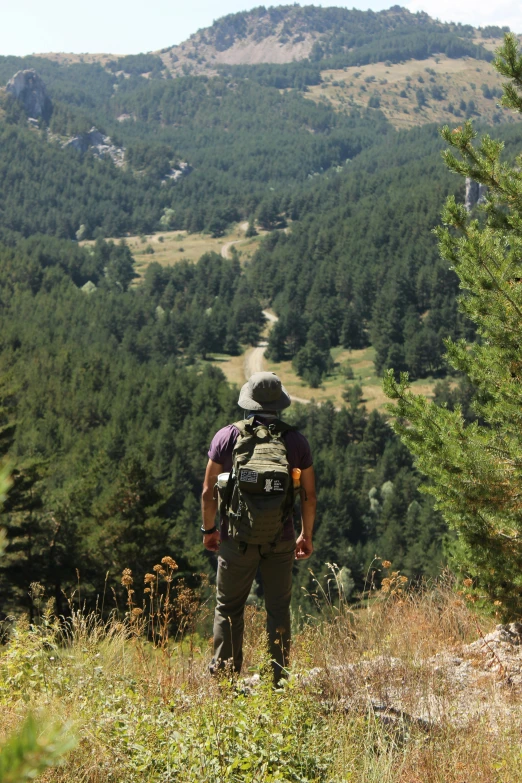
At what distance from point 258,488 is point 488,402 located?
3.26 metres

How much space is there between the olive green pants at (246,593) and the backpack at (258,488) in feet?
0.53

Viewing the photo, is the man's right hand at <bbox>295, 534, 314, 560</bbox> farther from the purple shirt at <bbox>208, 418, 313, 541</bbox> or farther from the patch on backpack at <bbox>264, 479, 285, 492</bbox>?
the patch on backpack at <bbox>264, 479, 285, 492</bbox>

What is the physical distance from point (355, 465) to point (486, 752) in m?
72.4

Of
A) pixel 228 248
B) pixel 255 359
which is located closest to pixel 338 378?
pixel 255 359

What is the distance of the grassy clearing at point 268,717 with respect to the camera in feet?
10.3

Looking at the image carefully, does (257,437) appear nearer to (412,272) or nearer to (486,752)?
(486,752)

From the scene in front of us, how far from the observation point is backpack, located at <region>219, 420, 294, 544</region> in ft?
14.5

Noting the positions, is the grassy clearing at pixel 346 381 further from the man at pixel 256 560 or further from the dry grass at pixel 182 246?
the man at pixel 256 560

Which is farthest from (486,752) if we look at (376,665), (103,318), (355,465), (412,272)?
(412,272)

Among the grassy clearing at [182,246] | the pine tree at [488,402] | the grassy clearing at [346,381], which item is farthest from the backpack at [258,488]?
the grassy clearing at [182,246]

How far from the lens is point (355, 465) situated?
246ft

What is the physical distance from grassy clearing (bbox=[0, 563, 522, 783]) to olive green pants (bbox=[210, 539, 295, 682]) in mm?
209

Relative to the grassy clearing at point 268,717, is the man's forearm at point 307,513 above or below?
above

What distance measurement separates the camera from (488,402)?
680cm
